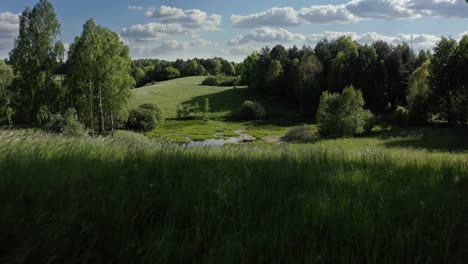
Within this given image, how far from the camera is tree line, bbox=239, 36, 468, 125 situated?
2287 inches

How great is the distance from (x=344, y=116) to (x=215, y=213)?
A: 192 ft

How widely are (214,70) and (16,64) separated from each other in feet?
459

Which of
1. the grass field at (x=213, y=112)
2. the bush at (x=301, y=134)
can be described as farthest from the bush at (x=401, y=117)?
the grass field at (x=213, y=112)

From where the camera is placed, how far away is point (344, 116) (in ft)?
195

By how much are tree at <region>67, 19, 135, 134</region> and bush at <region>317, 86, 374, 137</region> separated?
98.9 feet

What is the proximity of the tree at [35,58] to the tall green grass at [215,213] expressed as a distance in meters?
50.6

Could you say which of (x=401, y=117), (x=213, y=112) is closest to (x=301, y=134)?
(x=401, y=117)

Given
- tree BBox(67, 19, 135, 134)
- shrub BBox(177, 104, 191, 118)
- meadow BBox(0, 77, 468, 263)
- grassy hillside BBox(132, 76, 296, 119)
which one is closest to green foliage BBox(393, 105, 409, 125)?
grassy hillside BBox(132, 76, 296, 119)

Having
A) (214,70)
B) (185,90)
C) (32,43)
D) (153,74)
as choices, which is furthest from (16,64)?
(214,70)

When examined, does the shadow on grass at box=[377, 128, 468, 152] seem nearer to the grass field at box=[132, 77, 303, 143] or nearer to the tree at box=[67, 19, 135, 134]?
the grass field at box=[132, 77, 303, 143]

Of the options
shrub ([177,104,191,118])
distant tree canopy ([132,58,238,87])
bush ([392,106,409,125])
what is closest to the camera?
bush ([392,106,409,125])

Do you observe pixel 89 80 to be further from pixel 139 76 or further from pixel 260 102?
pixel 139 76

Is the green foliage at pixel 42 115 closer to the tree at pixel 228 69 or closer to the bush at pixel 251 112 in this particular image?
the bush at pixel 251 112

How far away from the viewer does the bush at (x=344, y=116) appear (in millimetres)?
58688
